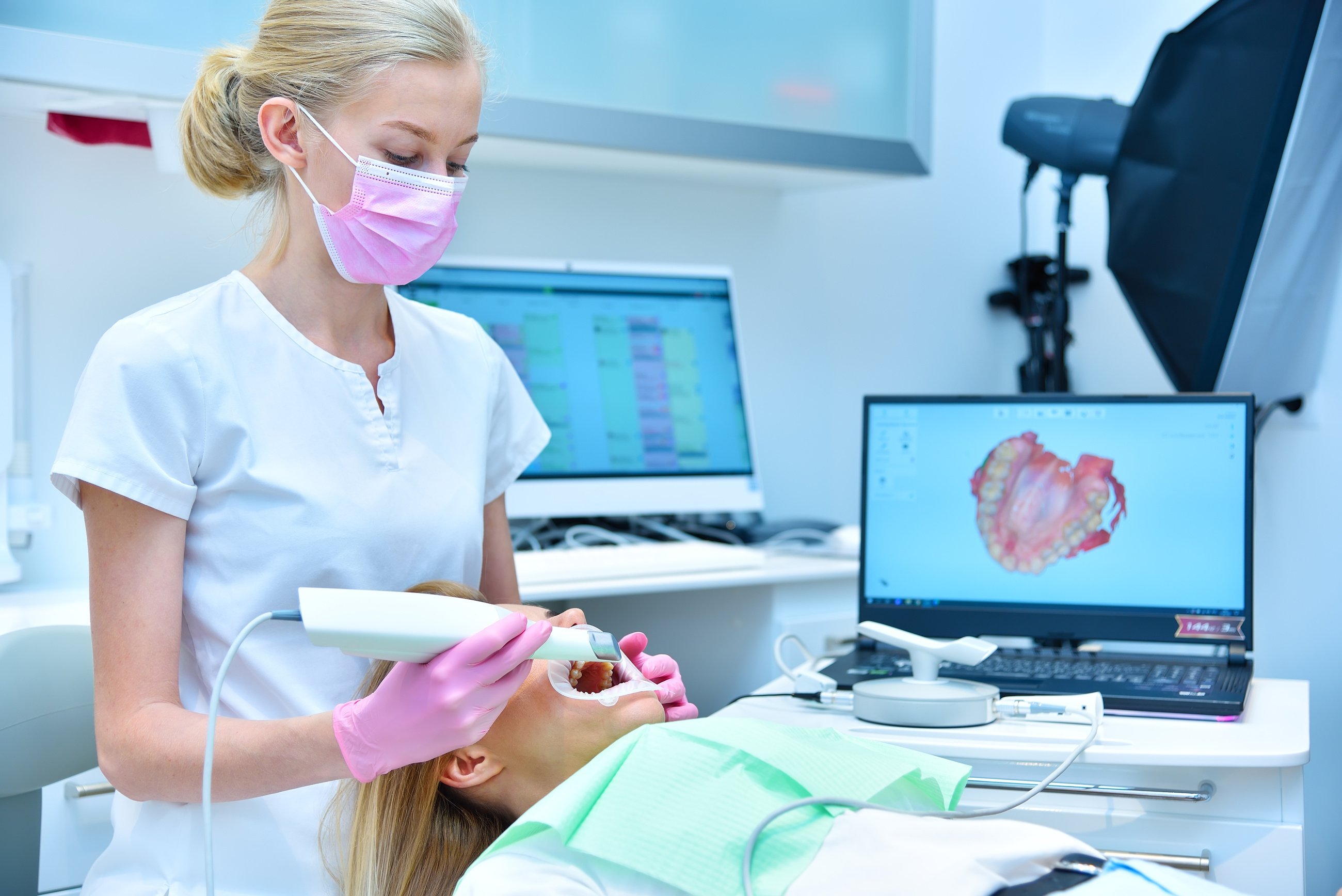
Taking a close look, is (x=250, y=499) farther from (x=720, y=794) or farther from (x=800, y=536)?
(x=800, y=536)

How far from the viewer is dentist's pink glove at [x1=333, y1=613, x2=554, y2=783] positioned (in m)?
0.82

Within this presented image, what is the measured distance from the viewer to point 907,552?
1.47 metres

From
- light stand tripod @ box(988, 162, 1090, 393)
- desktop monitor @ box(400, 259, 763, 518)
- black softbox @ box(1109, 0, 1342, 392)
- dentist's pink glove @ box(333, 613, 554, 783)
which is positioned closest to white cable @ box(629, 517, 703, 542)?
desktop monitor @ box(400, 259, 763, 518)

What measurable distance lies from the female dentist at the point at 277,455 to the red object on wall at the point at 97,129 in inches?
26.6

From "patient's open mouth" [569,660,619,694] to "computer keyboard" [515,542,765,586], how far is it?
1.50ft

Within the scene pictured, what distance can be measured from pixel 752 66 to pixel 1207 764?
4.49ft

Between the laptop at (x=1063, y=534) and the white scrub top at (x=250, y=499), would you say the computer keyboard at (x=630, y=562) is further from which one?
the white scrub top at (x=250, y=499)

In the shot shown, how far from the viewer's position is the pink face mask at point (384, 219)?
1.06 m

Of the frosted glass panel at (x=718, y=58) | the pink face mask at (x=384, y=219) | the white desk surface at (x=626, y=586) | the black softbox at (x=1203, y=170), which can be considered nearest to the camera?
the pink face mask at (x=384, y=219)

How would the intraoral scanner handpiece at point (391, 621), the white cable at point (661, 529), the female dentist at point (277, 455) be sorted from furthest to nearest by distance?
1. the white cable at point (661, 529)
2. the female dentist at point (277, 455)
3. the intraoral scanner handpiece at point (391, 621)

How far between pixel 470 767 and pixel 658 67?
1240 mm

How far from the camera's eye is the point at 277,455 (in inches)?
41.8

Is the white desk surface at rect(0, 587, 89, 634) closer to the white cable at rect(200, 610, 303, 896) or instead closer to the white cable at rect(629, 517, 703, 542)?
the white cable at rect(200, 610, 303, 896)

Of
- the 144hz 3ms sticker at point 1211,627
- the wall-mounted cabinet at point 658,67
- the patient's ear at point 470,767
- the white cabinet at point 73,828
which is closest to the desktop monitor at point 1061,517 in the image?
the 144hz 3ms sticker at point 1211,627
